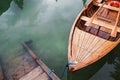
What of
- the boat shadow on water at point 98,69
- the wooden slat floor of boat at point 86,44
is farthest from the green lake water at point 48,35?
the wooden slat floor of boat at point 86,44

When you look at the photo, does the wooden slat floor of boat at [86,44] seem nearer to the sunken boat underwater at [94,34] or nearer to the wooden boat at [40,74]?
the sunken boat underwater at [94,34]

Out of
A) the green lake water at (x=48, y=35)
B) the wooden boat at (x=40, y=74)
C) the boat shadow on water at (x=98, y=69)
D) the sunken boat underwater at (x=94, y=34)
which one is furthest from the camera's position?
the green lake water at (x=48, y=35)

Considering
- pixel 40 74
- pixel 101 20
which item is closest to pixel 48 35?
pixel 101 20

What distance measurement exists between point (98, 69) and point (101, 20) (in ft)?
9.03

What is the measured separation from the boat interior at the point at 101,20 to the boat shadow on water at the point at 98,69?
107 centimetres

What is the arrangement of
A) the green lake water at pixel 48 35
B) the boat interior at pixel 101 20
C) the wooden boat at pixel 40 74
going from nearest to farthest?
the wooden boat at pixel 40 74, the green lake water at pixel 48 35, the boat interior at pixel 101 20

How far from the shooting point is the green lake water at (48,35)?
11.7m

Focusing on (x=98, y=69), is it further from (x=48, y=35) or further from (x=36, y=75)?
(x=48, y=35)

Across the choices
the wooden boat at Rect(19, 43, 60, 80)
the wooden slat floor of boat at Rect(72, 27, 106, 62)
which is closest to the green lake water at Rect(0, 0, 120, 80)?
the wooden slat floor of boat at Rect(72, 27, 106, 62)

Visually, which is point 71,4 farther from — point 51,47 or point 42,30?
point 51,47

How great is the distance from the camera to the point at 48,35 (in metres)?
14.6

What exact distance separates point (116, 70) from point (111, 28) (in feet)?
7.08

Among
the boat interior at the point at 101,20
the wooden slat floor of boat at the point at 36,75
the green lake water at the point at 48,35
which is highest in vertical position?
the boat interior at the point at 101,20

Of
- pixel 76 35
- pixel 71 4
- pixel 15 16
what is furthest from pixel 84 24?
pixel 15 16
